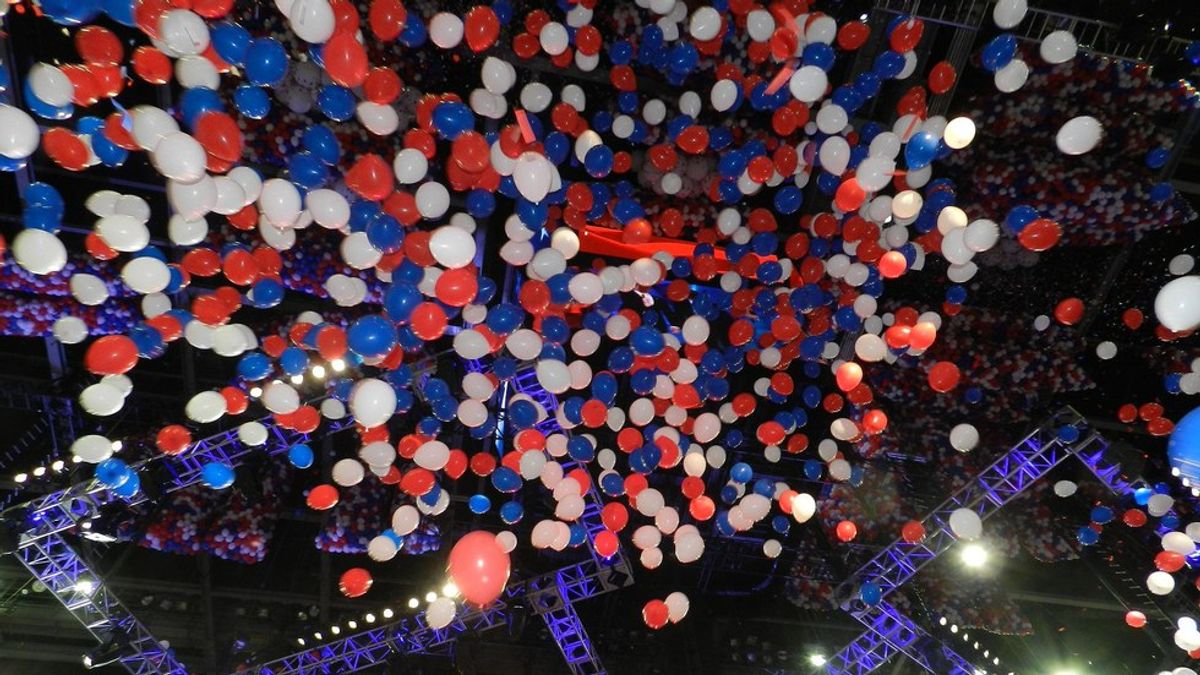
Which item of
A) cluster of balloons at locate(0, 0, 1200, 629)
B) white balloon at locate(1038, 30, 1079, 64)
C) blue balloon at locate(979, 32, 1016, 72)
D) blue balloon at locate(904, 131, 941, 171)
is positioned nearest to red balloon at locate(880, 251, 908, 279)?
cluster of balloons at locate(0, 0, 1200, 629)

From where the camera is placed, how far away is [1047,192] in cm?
384

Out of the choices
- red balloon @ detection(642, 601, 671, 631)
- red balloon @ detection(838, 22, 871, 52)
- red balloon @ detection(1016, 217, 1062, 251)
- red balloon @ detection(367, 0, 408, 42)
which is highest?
red balloon @ detection(838, 22, 871, 52)

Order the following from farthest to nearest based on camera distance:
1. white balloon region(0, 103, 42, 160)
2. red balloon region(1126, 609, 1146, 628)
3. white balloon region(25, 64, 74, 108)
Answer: red balloon region(1126, 609, 1146, 628), white balloon region(25, 64, 74, 108), white balloon region(0, 103, 42, 160)

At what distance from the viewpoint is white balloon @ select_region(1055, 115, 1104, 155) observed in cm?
270

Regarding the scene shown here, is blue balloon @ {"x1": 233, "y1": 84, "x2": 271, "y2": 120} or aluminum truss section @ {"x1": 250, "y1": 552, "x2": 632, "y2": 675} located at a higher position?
blue balloon @ {"x1": 233, "y1": 84, "x2": 271, "y2": 120}

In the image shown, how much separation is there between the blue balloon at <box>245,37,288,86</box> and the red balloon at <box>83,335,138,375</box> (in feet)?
4.36

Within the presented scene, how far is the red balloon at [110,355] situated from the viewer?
2.58 m

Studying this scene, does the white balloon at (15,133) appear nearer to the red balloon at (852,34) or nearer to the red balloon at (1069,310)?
the red balloon at (852,34)

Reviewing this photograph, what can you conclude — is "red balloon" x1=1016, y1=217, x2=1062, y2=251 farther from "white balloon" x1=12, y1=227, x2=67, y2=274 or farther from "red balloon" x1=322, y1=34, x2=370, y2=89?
"white balloon" x1=12, y1=227, x2=67, y2=274

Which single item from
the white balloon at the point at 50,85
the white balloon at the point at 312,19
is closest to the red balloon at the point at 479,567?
the white balloon at the point at 312,19

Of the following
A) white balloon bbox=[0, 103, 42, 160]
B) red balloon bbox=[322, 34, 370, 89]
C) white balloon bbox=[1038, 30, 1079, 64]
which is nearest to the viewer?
white balloon bbox=[0, 103, 42, 160]

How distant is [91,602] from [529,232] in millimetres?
3650

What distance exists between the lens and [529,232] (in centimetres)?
303

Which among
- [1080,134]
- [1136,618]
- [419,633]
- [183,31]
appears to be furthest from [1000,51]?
[419,633]
